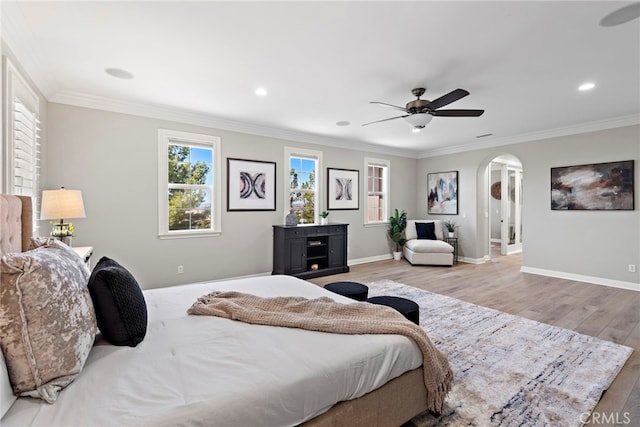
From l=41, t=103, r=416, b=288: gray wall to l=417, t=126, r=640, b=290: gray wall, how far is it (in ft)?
15.0

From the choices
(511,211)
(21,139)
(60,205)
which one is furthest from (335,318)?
(511,211)

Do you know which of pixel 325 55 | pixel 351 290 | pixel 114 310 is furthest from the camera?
pixel 351 290

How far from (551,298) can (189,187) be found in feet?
18.0

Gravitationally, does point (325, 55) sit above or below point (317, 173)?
above

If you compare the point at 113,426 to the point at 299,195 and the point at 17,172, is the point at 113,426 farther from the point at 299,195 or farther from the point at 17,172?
the point at 299,195

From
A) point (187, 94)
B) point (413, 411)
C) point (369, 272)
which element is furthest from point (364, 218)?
point (413, 411)

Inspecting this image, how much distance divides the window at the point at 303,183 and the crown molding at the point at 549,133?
3.31m

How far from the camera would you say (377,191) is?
23.2 ft

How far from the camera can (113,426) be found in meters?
0.97

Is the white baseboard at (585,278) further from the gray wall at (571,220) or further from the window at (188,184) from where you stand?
the window at (188,184)

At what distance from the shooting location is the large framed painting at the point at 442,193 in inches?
275

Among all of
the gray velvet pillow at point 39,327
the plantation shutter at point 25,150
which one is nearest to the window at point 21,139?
the plantation shutter at point 25,150

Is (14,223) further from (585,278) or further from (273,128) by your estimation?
(585,278)

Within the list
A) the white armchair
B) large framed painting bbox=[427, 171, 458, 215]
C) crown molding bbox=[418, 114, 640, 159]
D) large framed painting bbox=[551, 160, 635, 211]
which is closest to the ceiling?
crown molding bbox=[418, 114, 640, 159]
